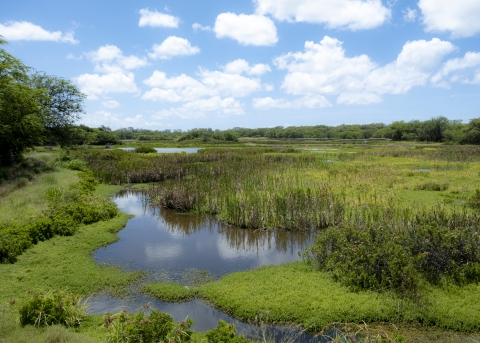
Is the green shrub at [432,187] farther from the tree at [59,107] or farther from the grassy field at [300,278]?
the tree at [59,107]

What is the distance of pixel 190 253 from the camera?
9.84m

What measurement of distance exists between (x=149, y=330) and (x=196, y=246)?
18.9ft

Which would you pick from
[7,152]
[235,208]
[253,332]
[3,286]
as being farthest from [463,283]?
[7,152]

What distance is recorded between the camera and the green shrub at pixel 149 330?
15.5 feet

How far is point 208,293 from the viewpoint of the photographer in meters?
6.95

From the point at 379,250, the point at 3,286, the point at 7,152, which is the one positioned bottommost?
the point at 3,286

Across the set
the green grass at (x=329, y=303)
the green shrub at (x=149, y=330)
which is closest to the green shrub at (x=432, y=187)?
the green grass at (x=329, y=303)

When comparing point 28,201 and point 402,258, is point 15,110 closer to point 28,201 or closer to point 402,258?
point 28,201

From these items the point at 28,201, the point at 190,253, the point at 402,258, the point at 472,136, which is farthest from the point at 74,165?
the point at 472,136

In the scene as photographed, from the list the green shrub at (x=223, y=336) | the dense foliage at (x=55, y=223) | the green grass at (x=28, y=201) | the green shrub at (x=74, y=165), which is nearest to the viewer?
the green shrub at (x=223, y=336)

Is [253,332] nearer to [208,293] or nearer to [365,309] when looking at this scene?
[208,293]

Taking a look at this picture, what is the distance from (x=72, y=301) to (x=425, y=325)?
6.19 metres

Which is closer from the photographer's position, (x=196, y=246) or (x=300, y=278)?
(x=300, y=278)

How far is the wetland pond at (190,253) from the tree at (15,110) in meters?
9.40
